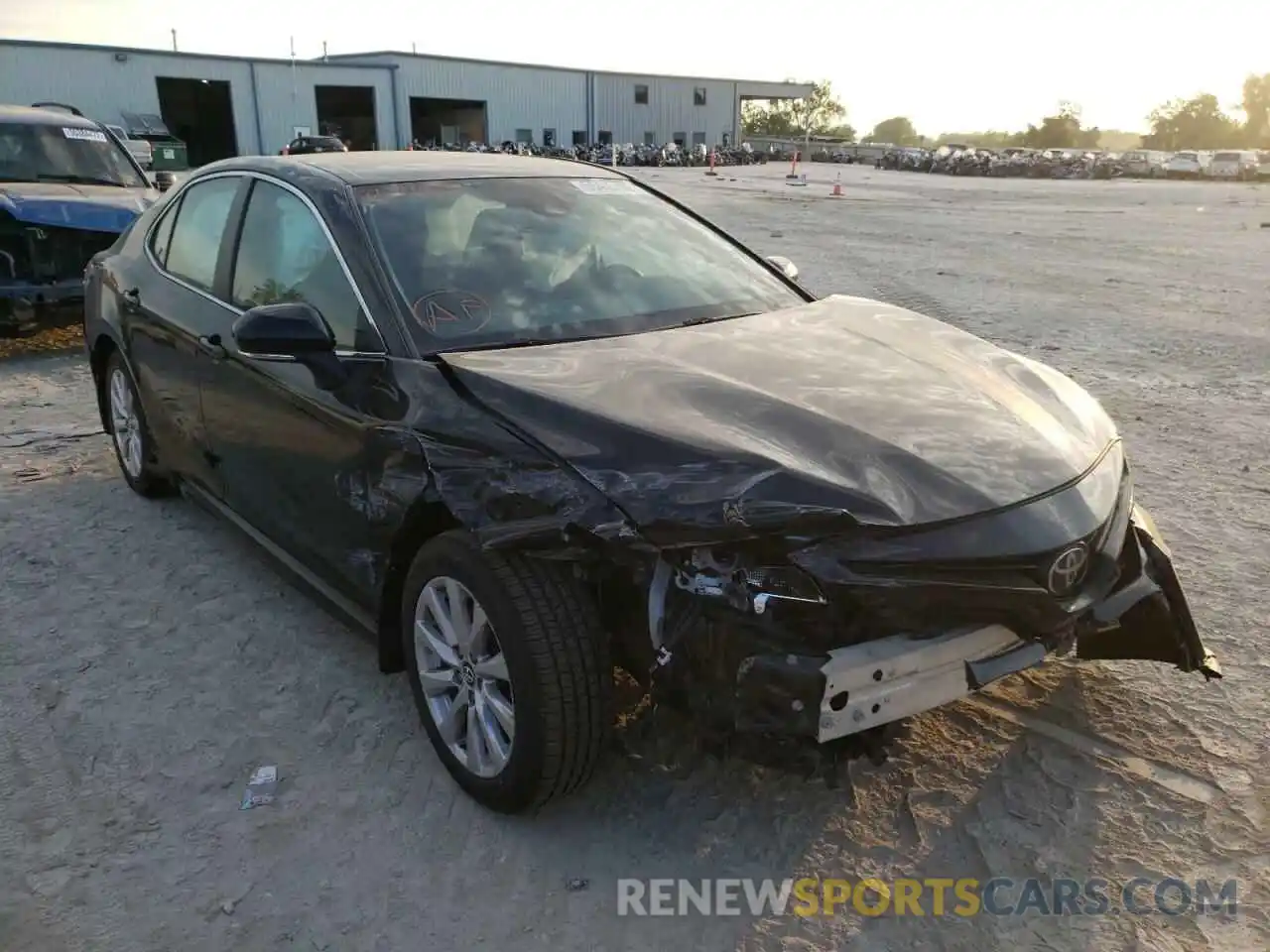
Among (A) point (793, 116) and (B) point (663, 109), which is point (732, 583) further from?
(A) point (793, 116)

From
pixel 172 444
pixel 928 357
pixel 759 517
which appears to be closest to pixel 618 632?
pixel 759 517

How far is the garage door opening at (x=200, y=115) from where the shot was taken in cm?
4225

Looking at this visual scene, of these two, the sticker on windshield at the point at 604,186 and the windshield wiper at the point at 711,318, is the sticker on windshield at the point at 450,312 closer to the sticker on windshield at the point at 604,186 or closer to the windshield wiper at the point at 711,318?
the windshield wiper at the point at 711,318

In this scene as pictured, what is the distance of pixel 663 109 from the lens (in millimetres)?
61094

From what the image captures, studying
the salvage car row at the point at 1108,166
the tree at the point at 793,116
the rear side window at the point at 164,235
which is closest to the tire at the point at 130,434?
the rear side window at the point at 164,235

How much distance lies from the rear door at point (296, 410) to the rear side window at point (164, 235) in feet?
2.87

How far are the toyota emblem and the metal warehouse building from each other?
36.7 m

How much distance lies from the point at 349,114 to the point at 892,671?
5369 cm

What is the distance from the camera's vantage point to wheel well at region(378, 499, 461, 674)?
274 centimetres

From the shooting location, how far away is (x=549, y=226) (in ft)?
11.6

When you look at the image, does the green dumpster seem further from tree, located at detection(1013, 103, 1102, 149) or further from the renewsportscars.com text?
tree, located at detection(1013, 103, 1102, 149)

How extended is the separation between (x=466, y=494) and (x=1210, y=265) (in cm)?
1389

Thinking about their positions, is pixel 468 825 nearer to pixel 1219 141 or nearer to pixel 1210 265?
pixel 1210 265

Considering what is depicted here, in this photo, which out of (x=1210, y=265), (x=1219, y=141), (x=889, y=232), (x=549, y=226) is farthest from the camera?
(x=1219, y=141)
